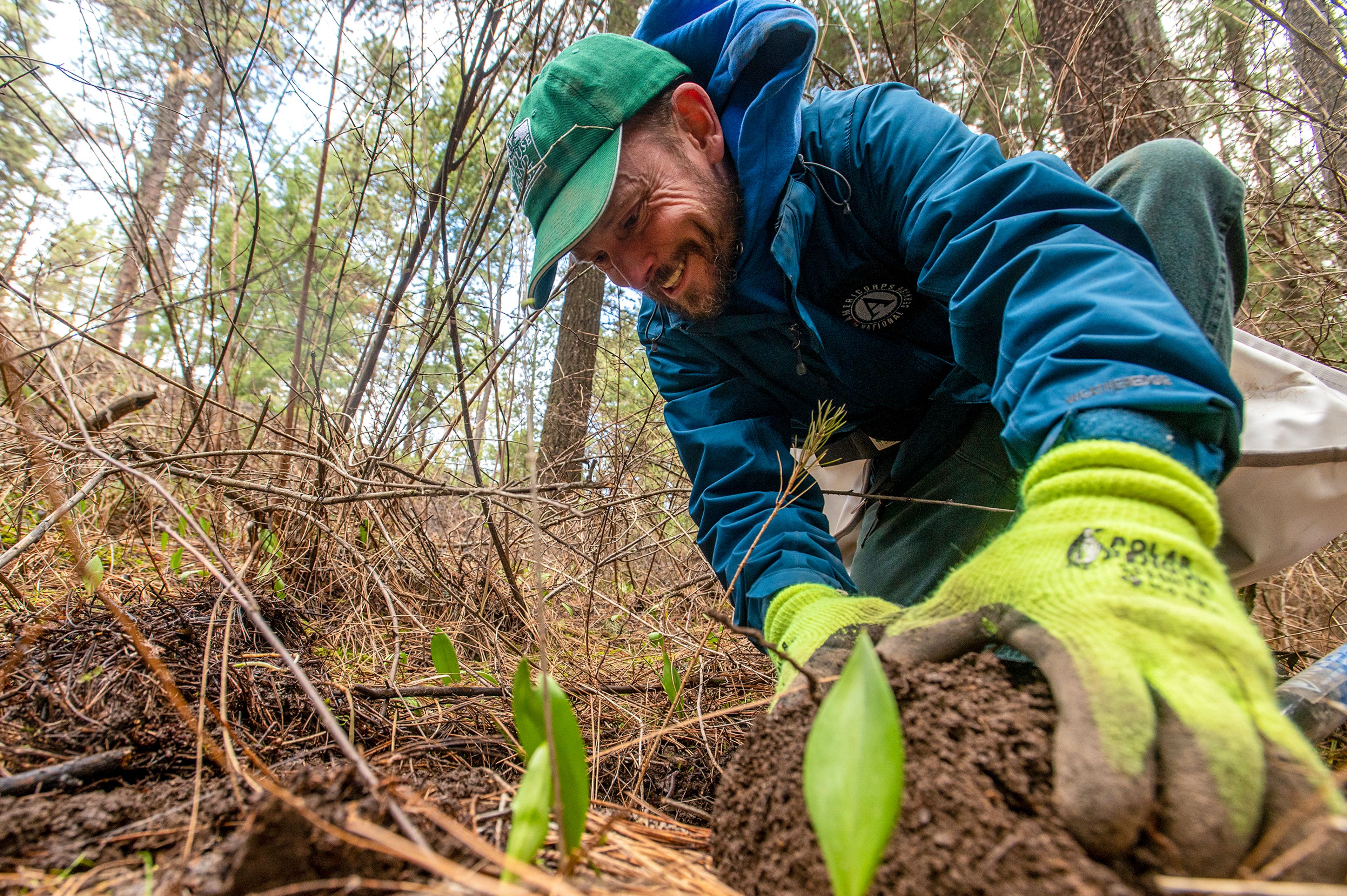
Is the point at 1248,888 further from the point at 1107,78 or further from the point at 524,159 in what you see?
the point at 1107,78

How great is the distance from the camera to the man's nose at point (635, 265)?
62.6 inches

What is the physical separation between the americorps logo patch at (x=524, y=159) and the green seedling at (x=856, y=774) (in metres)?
1.41

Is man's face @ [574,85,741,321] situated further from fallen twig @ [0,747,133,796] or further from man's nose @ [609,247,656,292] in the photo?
fallen twig @ [0,747,133,796]

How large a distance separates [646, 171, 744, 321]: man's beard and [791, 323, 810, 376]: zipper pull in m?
0.19

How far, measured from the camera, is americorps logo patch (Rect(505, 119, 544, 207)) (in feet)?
5.15

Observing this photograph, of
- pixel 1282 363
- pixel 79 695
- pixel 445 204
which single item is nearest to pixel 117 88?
pixel 445 204

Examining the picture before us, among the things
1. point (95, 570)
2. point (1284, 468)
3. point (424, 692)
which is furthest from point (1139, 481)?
point (95, 570)

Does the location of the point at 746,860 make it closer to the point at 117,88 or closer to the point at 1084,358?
the point at 1084,358

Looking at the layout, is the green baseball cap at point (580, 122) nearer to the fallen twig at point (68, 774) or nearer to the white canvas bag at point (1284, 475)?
the fallen twig at point (68, 774)

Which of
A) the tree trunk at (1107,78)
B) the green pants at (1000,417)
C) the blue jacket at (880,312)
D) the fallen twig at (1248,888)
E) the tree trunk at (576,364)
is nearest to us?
the fallen twig at (1248,888)

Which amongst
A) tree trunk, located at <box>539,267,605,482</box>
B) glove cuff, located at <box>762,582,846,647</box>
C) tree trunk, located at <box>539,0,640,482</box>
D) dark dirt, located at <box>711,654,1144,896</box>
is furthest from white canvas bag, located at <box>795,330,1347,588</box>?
tree trunk, located at <box>539,267,605,482</box>

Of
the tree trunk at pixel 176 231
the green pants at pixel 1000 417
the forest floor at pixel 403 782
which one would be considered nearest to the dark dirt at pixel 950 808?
the forest floor at pixel 403 782

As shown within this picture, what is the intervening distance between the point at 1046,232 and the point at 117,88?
2726 mm

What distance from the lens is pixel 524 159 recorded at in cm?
162
